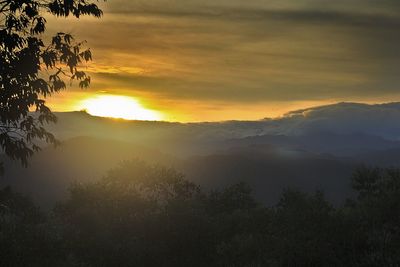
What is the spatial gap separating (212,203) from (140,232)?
→ 31256mm

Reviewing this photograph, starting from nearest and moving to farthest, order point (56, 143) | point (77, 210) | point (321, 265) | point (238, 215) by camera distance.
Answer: point (56, 143)
point (321, 265)
point (238, 215)
point (77, 210)

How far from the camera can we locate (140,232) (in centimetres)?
4575

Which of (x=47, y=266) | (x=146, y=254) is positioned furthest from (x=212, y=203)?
(x=47, y=266)

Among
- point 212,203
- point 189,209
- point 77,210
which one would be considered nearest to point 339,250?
point 189,209

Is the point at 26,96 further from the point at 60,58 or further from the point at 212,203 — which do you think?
the point at 212,203

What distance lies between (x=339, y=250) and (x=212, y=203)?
48015mm

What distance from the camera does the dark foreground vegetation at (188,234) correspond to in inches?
1125

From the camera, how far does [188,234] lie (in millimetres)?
43875

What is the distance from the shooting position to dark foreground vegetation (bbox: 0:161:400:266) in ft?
93.7

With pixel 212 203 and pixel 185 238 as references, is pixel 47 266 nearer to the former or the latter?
pixel 185 238

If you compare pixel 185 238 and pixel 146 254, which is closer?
pixel 146 254

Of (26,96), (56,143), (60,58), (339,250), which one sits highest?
(60,58)

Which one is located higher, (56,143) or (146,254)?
(56,143)

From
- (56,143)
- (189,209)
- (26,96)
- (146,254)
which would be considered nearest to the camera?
(26,96)
